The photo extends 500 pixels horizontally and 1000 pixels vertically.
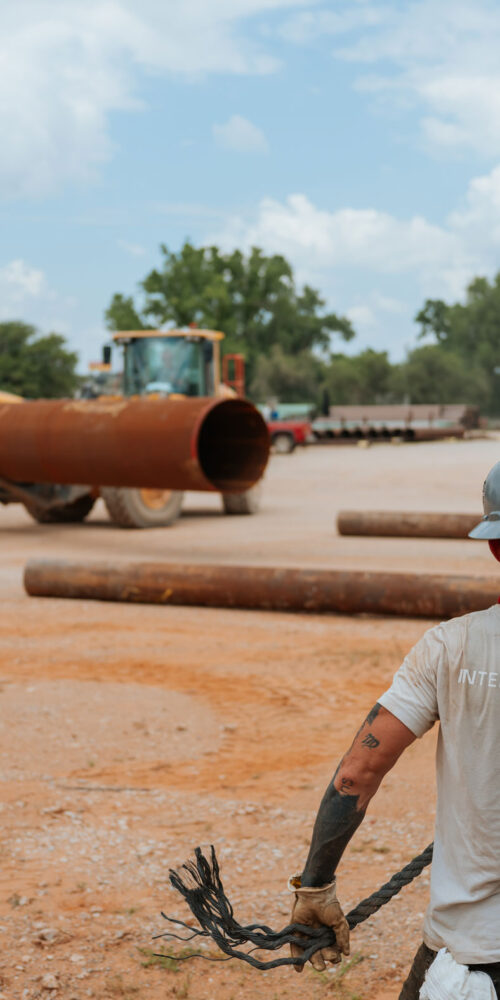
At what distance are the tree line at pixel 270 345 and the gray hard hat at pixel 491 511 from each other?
5891 cm

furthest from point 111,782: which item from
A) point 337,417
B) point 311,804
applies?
point 337,417

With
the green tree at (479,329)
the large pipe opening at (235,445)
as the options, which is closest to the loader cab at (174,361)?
the large pipe opening at (235,445)

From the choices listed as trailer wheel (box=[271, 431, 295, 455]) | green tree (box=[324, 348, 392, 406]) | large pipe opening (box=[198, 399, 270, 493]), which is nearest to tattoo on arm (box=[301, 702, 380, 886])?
large pipe opening (box=[198, 399, 270, 493])

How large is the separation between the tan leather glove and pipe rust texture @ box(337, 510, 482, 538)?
33.5ft

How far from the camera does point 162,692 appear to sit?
6301 millimetres

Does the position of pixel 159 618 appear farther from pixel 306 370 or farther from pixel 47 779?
pixel 306 370

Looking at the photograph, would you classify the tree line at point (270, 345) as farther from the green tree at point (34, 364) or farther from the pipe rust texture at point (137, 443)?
the pipe rust texture at point (137, 443)

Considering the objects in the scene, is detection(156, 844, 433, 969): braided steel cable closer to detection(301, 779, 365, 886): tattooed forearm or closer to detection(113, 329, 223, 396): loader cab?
detection(301, 779, 365, 886): tattooed forearm

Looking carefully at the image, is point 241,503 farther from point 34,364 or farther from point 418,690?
point 34,364

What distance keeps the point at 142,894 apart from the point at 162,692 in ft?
8.28

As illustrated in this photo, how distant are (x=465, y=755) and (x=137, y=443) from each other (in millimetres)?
8813

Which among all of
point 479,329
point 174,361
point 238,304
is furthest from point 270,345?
point 174,361

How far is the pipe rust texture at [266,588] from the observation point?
8.00 m

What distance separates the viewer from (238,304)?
8181 cm
